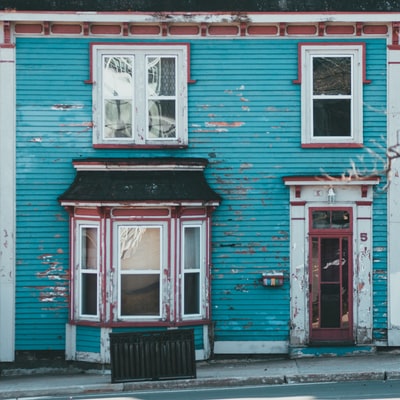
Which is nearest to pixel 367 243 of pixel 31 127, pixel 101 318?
pixel 101 318

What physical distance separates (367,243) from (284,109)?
3080 millimetres

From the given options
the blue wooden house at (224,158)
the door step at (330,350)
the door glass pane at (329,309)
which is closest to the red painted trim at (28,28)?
the blue wooden house at (224,158)

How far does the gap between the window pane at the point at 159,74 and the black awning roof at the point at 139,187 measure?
5.48 ft

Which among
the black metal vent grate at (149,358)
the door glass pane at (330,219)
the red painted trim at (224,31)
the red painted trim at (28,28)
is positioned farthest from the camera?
the door glass pane at (330,219)

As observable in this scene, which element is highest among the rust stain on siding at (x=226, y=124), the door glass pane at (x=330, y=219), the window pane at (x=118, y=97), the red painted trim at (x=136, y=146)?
the window pane at (x=118, y=97)

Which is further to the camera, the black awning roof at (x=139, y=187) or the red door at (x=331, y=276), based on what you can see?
the red door at (x=331, y=276)

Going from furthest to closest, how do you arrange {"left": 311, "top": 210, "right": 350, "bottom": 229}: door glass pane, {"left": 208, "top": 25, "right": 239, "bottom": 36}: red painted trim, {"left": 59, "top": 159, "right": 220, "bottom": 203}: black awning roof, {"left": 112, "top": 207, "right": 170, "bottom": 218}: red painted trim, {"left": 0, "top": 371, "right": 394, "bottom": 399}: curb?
{"left": 311, "top": 210, "right": 350, "bottom": 229}: door glass pane < {"left": 208, "top": 25, "right": 239, "bottom": 36}: red painted trim < {"left": 112, "top": 207, "right": 170, "bottom": 218}: red painted trim < {"left": 59, "top": 159, "right": 220, "bottom": 203}: black awning roof < {"left": 0, "top": 371, "right": 394, "bottom": 399}: curb

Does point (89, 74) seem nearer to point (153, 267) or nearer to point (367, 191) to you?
point (153, 267)

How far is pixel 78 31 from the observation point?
19.6m

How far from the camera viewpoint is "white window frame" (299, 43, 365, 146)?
19.6 m

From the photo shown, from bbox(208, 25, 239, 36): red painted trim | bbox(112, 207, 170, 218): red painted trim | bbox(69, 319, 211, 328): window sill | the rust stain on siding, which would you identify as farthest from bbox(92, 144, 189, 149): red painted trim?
bbox(69, 319, 211, 328): window sill

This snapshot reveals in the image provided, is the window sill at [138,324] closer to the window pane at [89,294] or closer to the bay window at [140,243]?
the bay window at [140,243]

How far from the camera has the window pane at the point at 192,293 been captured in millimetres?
19531

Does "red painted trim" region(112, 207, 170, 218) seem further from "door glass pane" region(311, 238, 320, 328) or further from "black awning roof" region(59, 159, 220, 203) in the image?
"door glass pane" region(311, 238, 320, 328)
